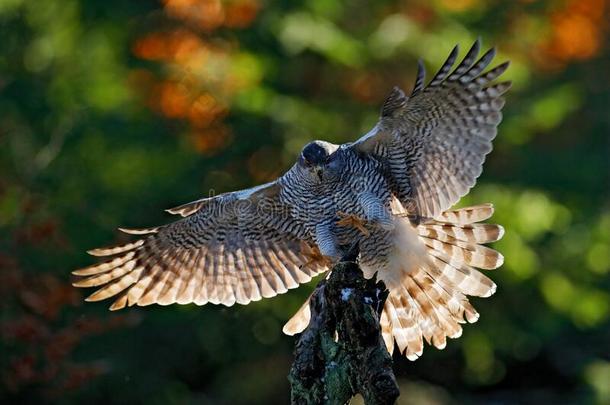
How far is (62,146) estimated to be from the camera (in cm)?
1094

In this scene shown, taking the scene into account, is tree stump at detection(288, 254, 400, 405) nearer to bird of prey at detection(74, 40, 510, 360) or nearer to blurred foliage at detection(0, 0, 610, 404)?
bird of prey at detection(74, 40, 510, 360)

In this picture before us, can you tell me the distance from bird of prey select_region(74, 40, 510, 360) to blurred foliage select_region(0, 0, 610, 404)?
3.89 metres

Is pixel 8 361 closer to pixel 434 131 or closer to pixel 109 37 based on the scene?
pixel 109 37

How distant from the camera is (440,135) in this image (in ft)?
18.8

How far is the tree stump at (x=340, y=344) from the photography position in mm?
4383

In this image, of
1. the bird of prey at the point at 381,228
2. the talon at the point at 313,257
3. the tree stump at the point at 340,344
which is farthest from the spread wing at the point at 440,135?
the tree stump at the point at 340,344

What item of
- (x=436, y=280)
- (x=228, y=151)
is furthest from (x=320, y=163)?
(x=228, y=151)

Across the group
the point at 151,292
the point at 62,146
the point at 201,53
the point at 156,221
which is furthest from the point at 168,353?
the point at 151,292

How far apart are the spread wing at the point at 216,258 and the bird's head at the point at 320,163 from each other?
285mm

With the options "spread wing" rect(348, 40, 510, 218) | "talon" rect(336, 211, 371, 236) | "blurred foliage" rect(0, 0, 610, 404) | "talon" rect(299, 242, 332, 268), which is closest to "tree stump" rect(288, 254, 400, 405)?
"talon" rect(336, 211, 371, 236)

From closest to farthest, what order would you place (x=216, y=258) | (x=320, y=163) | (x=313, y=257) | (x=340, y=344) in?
(x=340, y=344) → (x=320, y=163) → (x=313, y=257) → (x=216, y=258)

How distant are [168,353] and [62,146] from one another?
2488mm

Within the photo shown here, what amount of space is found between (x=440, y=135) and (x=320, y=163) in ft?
2.24

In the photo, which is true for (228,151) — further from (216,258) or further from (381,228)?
(381,228)
